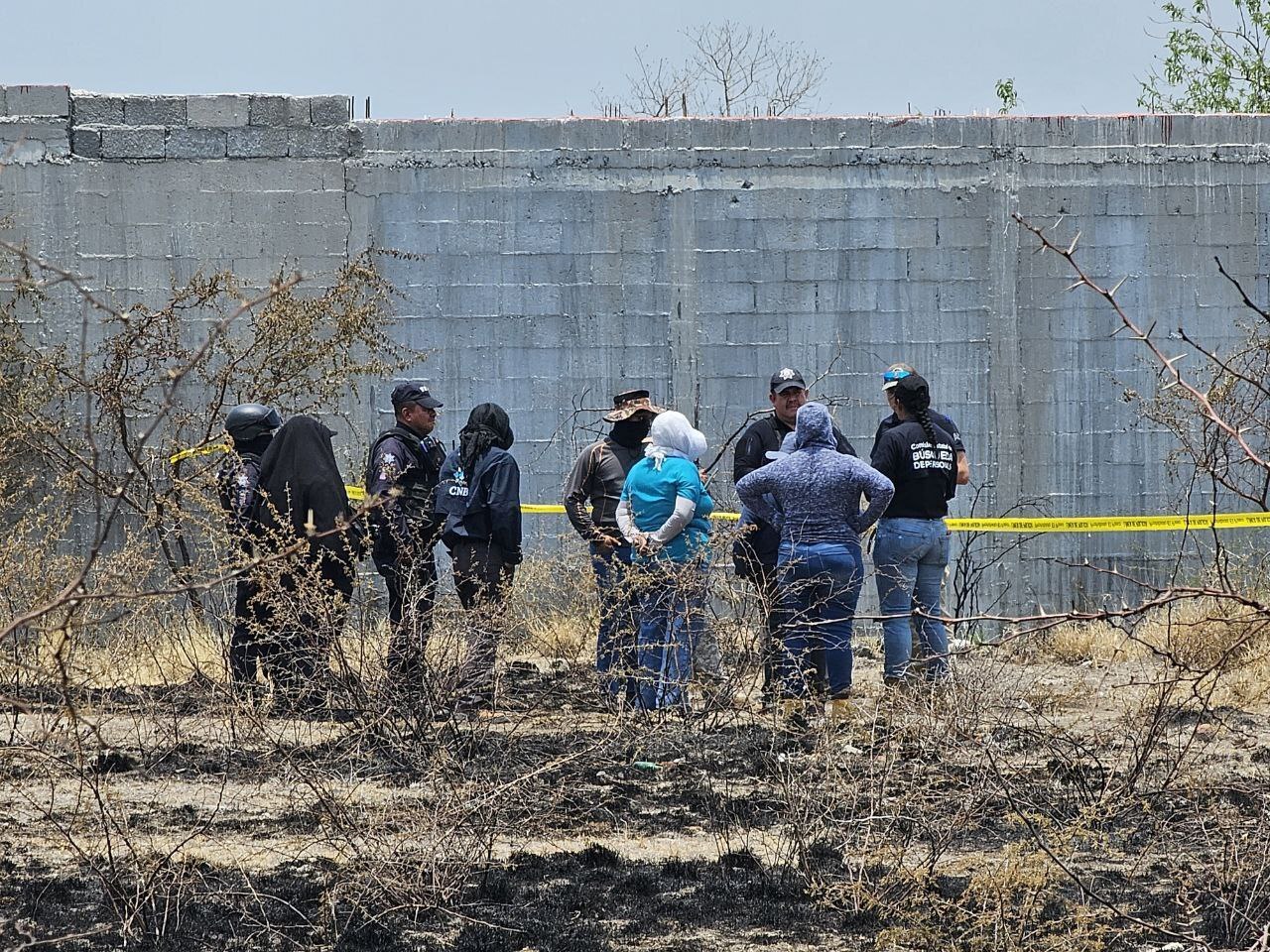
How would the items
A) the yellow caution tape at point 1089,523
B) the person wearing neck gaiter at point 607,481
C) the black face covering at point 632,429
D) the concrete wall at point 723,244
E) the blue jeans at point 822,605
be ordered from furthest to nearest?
the concrete wall at point 723,244 → the yellow caution tape at point 1089,523 → the black face covering at point 632,429 → the person wearing neck gaiter at point 607,481 → the blue jeans at point 822,605

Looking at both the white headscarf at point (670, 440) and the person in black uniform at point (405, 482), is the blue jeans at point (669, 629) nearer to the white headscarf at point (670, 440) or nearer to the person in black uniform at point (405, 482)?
the white headscarf at point (670, 440)

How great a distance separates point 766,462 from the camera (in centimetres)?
880

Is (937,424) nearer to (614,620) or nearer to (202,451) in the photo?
(614,620)

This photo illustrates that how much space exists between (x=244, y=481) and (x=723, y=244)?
14.3ft

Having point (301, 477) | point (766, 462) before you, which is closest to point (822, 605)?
point (766, 462)

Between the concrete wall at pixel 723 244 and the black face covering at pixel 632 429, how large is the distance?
2.60 m

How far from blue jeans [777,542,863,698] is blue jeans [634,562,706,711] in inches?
18.0

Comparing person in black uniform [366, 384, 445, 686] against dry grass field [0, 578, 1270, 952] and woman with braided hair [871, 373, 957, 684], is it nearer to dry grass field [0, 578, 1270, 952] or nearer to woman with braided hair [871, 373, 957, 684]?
dry grass field [0, 578, 1270, 952]

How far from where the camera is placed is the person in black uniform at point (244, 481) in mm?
8445

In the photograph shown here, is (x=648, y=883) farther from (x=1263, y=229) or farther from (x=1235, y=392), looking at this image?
(x=1263, y=229)

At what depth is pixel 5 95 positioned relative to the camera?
11352mm

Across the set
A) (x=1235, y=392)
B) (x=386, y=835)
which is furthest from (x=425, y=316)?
(x=386, y=835)

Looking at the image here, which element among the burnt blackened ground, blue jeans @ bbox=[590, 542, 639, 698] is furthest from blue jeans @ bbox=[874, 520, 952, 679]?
blue jeans @ bbox=[590, 542, 639, 698]

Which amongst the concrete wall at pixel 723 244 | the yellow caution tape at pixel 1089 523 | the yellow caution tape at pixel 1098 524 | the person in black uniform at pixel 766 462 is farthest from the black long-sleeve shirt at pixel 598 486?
the yellow caution tape at pixel 1098 524
